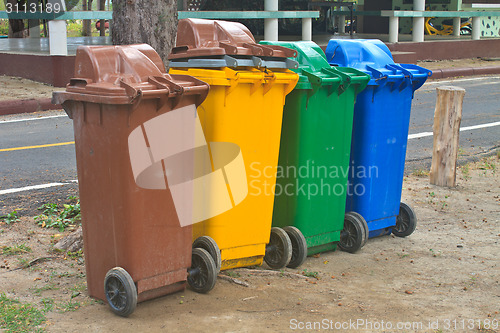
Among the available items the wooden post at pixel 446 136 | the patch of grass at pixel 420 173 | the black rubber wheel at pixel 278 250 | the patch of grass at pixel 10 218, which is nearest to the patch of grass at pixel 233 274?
the black rubber wheel at pixel 278 250

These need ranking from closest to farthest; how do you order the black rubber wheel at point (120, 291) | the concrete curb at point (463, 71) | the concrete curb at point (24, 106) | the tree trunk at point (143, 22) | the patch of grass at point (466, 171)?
the black rubber wheel at point (120, 291) → the tree trunk at point (143, 22) → the patch of grass at point (466, 171) → the concrete curb at point (24, 106) → the concrete curb at point (463, 71)

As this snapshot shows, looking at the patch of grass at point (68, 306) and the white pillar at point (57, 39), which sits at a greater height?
the white pillar at point (57, 39)

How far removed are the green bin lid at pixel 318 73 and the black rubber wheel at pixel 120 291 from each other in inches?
68.2

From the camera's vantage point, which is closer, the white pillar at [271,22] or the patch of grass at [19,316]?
the patch of grass at [19,316]

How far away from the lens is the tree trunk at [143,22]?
4.97 meters

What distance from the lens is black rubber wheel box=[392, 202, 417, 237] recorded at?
17.9 feet

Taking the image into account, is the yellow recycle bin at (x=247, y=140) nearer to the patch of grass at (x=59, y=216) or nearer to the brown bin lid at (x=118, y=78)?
the brown bin lid at (x=118, y=78)

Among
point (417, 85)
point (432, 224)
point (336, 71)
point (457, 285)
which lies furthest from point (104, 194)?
point (432, 224)

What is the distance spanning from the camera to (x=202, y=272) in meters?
4.04

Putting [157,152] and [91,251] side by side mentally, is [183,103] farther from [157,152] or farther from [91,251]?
[91,251]

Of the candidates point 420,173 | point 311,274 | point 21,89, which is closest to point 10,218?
point 311,274

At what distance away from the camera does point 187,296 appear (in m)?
4.03

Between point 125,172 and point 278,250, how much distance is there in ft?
4.65

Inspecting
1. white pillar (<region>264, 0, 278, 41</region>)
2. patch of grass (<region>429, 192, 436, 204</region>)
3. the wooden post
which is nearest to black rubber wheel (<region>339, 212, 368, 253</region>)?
patch of grass (<region>429, 192, 436, 204</region>)
